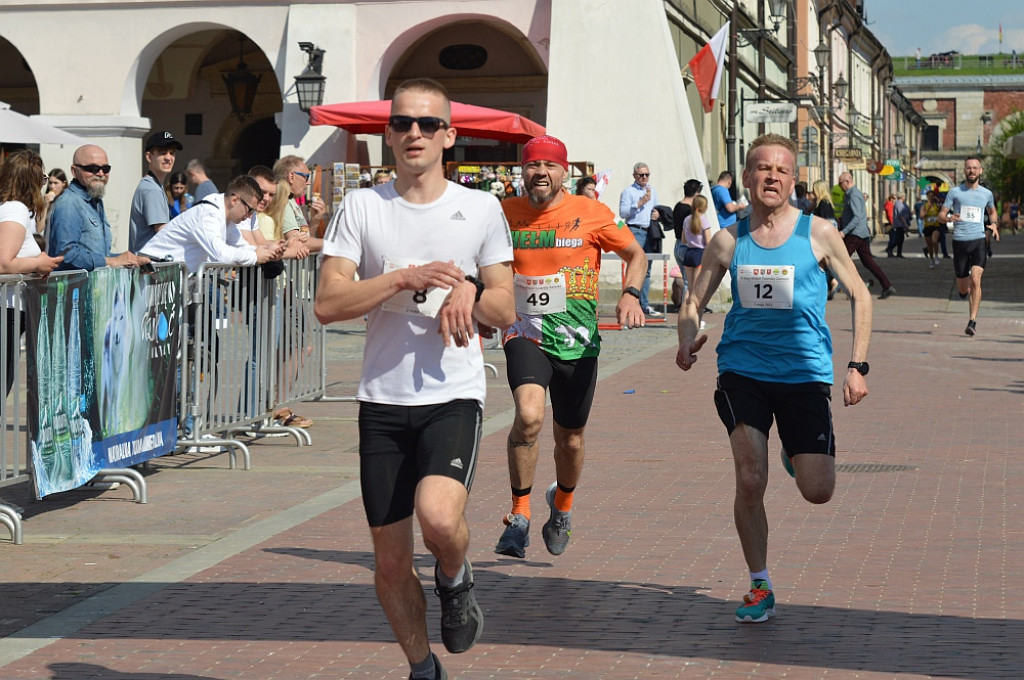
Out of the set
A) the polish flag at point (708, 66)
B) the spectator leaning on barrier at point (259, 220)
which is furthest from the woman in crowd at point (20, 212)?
the polish flag at point (708, 66)

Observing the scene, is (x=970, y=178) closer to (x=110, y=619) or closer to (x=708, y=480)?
(x=708, y=480)

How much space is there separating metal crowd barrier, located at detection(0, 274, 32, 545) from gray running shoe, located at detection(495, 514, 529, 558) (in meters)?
2.34

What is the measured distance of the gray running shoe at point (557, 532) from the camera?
285 inches

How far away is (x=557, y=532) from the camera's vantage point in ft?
23.8

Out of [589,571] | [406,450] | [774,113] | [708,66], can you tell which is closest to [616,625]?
[589,571]

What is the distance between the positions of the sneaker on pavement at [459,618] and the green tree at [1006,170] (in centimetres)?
5868

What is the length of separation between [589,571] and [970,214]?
13.1 m

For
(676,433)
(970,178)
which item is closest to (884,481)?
(676,433)

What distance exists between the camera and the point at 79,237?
32.6 ft

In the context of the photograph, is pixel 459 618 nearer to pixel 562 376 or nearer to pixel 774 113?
pixel 562 376

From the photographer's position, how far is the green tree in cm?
7068

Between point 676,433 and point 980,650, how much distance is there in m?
5.87

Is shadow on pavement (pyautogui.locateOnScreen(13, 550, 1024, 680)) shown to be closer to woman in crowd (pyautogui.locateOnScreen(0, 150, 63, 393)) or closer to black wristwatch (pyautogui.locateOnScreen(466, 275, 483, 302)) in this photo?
black wristwatch (pyautogui.locateOnScreen(466, 275, 483, 302))

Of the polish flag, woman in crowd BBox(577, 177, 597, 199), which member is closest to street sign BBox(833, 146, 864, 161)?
the polish flag
